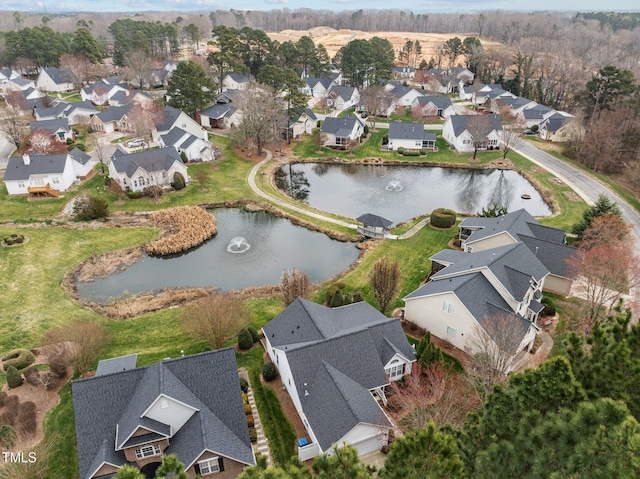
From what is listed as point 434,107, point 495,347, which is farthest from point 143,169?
point 434,107

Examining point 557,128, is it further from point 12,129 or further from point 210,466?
point 12,129

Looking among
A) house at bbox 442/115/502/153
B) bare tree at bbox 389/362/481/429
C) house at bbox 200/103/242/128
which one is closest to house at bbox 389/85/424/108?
house at bbox 442/115/502/153

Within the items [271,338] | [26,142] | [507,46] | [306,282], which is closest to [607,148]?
[306,282]

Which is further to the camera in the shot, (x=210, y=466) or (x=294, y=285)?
(x=294, y=285)

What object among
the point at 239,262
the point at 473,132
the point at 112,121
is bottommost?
the point at 239,262

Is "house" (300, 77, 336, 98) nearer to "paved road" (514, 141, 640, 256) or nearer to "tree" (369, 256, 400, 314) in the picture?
"paved road" (514, 141, 640, 256)

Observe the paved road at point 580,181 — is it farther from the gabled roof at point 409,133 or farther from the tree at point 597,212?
the gabled roof at point 409,133

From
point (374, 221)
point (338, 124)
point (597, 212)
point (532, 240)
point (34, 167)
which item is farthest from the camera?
point (338, 124)
